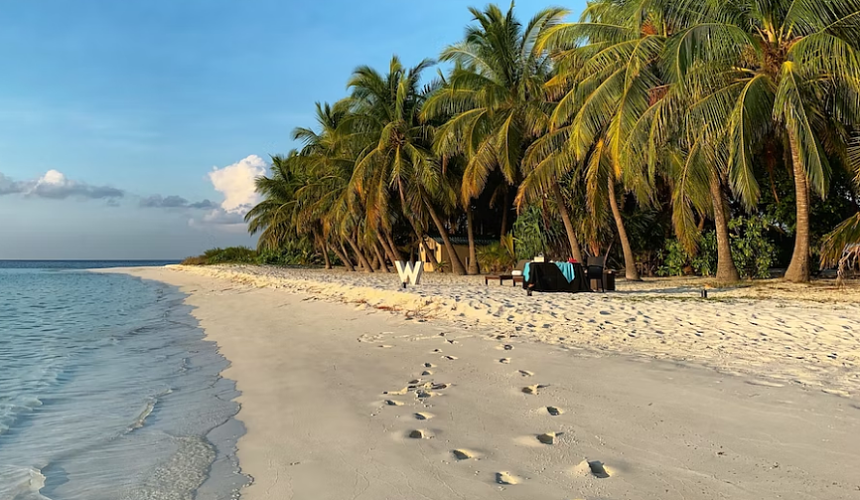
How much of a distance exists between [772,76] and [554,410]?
36.3 feet

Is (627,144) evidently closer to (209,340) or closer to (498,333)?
(498,333)

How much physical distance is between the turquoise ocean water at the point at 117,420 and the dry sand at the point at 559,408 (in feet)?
0.86

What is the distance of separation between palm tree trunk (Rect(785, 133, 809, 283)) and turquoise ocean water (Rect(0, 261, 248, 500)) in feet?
39.7

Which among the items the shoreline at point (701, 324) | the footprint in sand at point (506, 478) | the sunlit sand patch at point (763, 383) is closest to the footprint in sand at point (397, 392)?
the footprint in sand at point (506, 478)

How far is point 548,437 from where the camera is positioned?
333 cm

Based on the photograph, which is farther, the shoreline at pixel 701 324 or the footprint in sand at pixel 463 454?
the shoreline at pixel 701 324

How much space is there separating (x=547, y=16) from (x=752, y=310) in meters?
13.0

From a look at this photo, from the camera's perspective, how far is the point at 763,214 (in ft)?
52.1

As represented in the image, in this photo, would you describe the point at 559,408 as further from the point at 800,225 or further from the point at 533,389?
the point at 800,225

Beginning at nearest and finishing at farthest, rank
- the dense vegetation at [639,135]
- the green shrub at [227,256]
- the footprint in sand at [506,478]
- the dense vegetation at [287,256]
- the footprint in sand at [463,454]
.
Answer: the footprint in sand at [506,478], the footprint in sand at [463,454], the dense vegetation at [639,135], the dense vegetation at [287,256], the green shrub at [227,256]

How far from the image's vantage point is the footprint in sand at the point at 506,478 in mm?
2697

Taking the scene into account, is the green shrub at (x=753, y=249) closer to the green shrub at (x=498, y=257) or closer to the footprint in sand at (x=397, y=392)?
the green shrub at (x=498, y=257)

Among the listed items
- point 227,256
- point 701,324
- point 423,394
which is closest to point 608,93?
point 701,324

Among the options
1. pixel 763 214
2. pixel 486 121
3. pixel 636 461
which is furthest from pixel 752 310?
pixel 486 121
